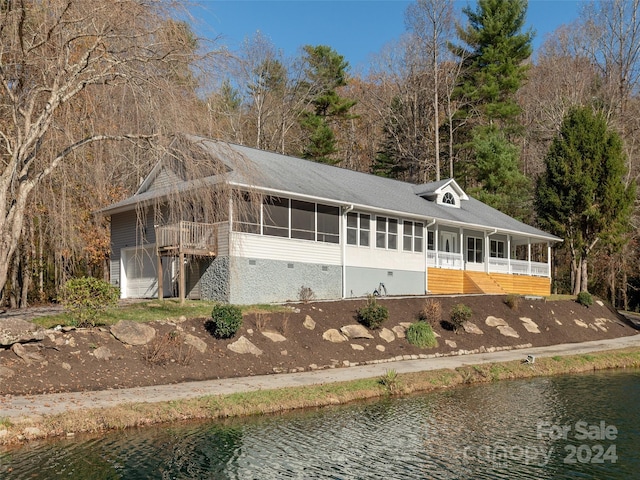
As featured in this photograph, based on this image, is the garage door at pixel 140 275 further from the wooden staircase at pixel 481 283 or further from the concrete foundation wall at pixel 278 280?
the wooden staircase at pixel 481 283

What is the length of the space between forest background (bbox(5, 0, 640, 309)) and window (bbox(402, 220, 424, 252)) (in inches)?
434

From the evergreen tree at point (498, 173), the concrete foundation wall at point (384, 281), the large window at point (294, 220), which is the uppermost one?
the evergreen tree at point (498, 173)

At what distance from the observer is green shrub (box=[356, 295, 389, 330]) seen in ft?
75.1

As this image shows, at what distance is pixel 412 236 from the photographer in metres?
30.5

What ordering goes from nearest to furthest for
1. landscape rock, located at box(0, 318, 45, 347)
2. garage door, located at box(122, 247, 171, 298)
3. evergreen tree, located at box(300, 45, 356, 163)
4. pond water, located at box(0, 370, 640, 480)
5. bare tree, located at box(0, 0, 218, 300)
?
pond water, located at box(0, 370, 640, 480)
bare tree, located at box(0, 0, 218, 300)
landscape rock, located at box(0, 318, 45, 347)
garage door, located at box(122, 247, 171, 298)
evergreen tree, located at box(300, 45, 356, 163)

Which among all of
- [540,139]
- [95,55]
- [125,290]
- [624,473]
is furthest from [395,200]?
[540,139]

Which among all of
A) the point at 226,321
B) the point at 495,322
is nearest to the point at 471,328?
the point at 495,322

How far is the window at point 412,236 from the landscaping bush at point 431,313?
5.02 m

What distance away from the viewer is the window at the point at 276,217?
80.8 ft

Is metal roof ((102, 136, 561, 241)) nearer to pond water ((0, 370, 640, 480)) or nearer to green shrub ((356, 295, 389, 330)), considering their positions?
green shrub ((356, 295, 389, 330))

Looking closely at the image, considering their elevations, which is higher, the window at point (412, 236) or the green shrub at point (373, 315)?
the window at point (412, 236)

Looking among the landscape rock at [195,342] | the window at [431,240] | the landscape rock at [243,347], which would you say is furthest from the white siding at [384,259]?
the landscape rock at [195,342]

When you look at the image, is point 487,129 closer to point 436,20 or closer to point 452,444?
point 436,20

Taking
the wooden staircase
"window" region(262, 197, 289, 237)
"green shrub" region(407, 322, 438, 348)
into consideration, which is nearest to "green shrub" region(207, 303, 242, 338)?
"window" region(262, 197, 289, 237)
